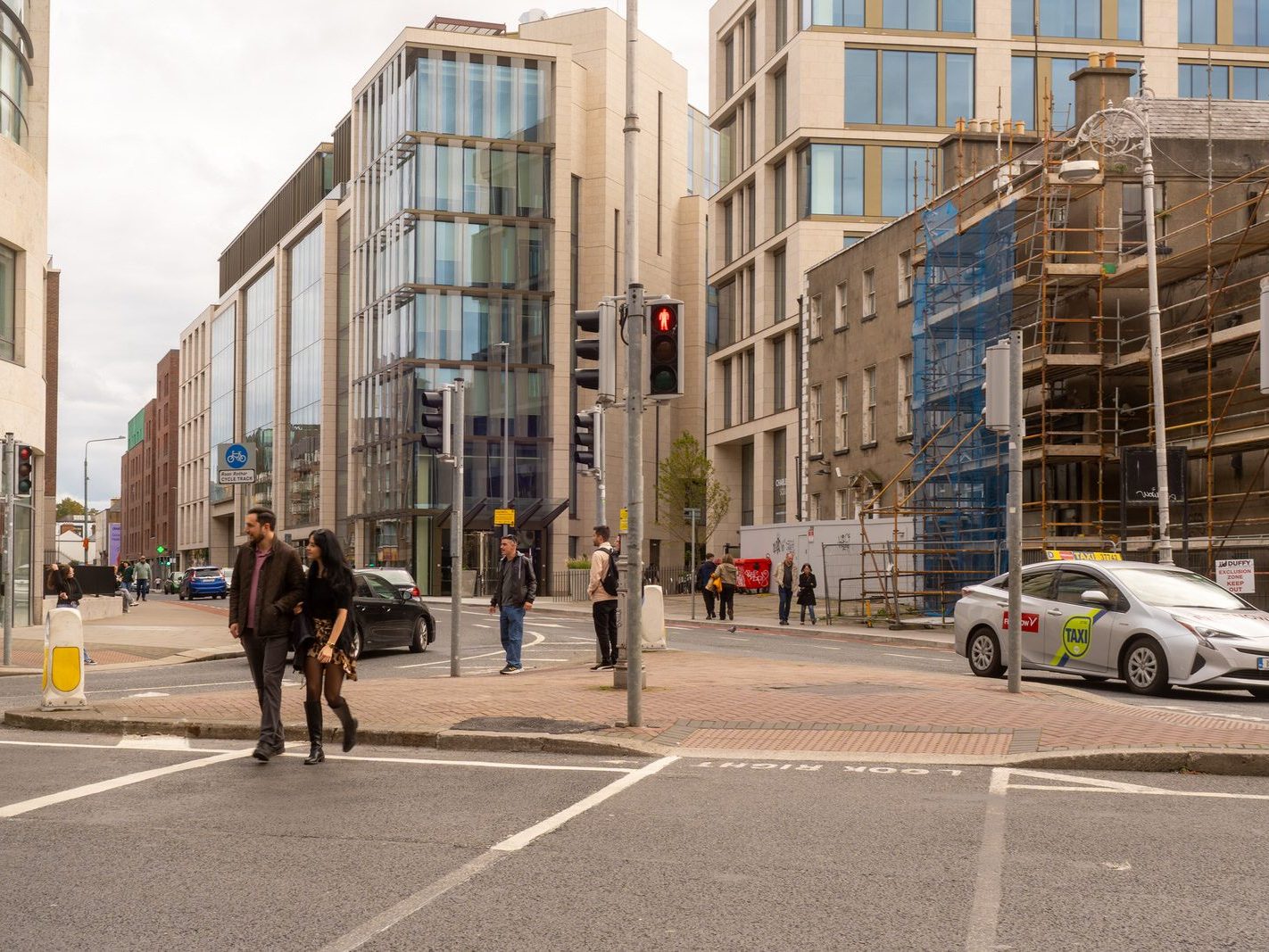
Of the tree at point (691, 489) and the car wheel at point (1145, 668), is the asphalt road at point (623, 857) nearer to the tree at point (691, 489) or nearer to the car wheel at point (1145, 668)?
the car wheel at point (1145, 668)

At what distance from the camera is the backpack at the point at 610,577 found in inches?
698

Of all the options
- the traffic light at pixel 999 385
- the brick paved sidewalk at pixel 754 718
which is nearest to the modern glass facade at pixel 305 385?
the brick paved sidewalk at pixel 754 718

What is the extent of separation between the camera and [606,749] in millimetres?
10484

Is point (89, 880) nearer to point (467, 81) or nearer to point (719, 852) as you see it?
point (719, 852)

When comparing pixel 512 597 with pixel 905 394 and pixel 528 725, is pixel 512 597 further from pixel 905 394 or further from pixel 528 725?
pixel 905 394

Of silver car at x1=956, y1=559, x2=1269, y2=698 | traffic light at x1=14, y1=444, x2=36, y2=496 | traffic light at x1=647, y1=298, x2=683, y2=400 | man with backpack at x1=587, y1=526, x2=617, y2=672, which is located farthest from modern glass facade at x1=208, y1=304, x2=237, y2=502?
traffic light at x1=647, y1=298, x2=683, y2=400

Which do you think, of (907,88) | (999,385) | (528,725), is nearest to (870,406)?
(907,88)

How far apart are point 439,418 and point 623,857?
11.3 meters

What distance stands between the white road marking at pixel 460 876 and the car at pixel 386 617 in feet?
46.2

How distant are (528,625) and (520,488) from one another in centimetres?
3316

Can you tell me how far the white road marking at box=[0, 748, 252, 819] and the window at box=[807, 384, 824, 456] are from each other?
130ft

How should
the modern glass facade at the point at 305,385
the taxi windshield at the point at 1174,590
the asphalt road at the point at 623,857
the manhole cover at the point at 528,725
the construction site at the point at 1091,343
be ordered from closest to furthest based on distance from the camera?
the asphalt road at the point at 623,857, the manhole cover at the point at 528,725, the taxi windshield at the point at 1174,590, the construction site at the point at 1091,343, the modern glass facade at the point at 305,385

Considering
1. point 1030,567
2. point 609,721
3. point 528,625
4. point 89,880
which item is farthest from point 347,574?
point 528,625

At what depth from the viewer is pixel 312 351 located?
3233 inches
